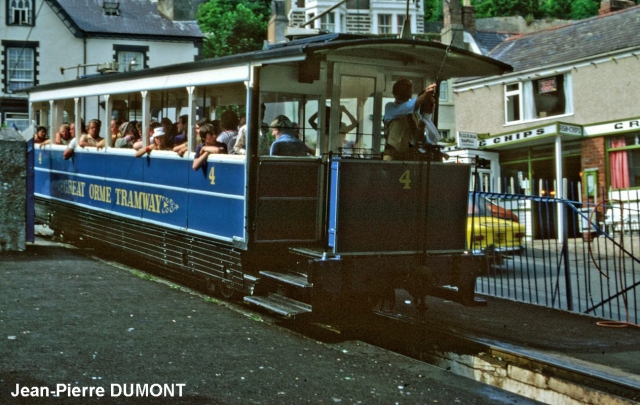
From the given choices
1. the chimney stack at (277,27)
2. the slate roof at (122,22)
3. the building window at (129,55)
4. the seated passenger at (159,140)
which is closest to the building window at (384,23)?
the chimney stack at (277,27)

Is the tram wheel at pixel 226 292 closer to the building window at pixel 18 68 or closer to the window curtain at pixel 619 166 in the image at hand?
the window curtain at pixel 619 166

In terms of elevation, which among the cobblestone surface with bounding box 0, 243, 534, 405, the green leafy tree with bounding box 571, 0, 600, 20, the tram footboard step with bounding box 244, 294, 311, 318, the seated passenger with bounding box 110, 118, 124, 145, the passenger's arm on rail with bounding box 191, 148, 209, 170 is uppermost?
the green leafy tree with bounding box 571, 0, 600, 20

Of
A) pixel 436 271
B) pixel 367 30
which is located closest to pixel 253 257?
pixel 436 271

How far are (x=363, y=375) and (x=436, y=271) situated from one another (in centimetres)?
263

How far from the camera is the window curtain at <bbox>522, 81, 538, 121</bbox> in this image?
2825cm

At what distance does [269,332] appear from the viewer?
823cm

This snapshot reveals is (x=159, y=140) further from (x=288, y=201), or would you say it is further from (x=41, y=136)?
(x=41, y=136)

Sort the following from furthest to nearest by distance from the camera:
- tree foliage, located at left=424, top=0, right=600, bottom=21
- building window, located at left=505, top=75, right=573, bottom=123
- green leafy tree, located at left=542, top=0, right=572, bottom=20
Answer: green leafy tree, located at left=542, top=0, right=572, bottom=20 < tree foliage, located at left=424, top=0, right=600, bottom=21 < building window, located at left=505, top=75, right=573, bottom=123

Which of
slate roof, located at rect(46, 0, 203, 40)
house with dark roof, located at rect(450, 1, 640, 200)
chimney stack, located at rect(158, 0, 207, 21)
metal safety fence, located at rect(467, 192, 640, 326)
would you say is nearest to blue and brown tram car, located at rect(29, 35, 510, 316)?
metal safety fence, located at rect(467, 192, 640, 326)

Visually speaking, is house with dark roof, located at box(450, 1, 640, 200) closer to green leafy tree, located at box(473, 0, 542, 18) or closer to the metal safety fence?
the metal safety fence

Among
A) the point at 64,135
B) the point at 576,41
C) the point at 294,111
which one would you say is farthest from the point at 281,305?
the point at 576,41

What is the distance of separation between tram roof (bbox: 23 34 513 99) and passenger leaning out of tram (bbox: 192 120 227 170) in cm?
58

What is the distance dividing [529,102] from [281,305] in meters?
21.3

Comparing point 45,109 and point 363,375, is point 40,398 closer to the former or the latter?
point 363,375
